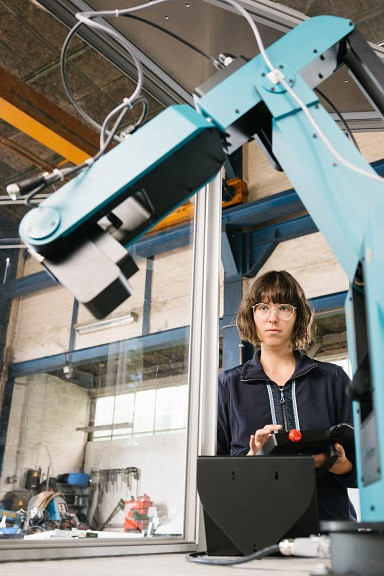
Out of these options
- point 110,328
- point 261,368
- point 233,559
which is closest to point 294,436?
point 233,559

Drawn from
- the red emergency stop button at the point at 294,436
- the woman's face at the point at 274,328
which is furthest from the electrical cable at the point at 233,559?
the woman's face at the point at 274,328

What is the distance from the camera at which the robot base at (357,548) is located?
562 millimetres

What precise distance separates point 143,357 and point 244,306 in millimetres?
351

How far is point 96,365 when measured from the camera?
61.4 inches

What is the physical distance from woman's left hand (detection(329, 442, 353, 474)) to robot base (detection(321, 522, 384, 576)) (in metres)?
0.63

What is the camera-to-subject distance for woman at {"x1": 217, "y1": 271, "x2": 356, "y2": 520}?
1.39 m

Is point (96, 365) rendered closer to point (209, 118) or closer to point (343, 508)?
point (343, 508)

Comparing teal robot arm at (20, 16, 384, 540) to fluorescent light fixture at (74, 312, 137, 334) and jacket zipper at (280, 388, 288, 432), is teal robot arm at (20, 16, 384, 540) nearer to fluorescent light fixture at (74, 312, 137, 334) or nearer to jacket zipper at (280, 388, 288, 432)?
jacket zipper at (280, 388, 288, 432)

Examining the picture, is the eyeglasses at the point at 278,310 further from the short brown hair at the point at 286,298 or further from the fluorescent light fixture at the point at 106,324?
the fluorescent light fixture at the point at 106,324

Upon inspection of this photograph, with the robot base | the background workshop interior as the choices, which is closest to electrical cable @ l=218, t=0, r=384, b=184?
the background workshop interior

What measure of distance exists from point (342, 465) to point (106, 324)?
0.77 metres

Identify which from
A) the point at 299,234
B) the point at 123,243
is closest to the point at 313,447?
the point at 123,243

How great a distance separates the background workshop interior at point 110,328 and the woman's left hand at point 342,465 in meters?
0.37

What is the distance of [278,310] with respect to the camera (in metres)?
1.53
